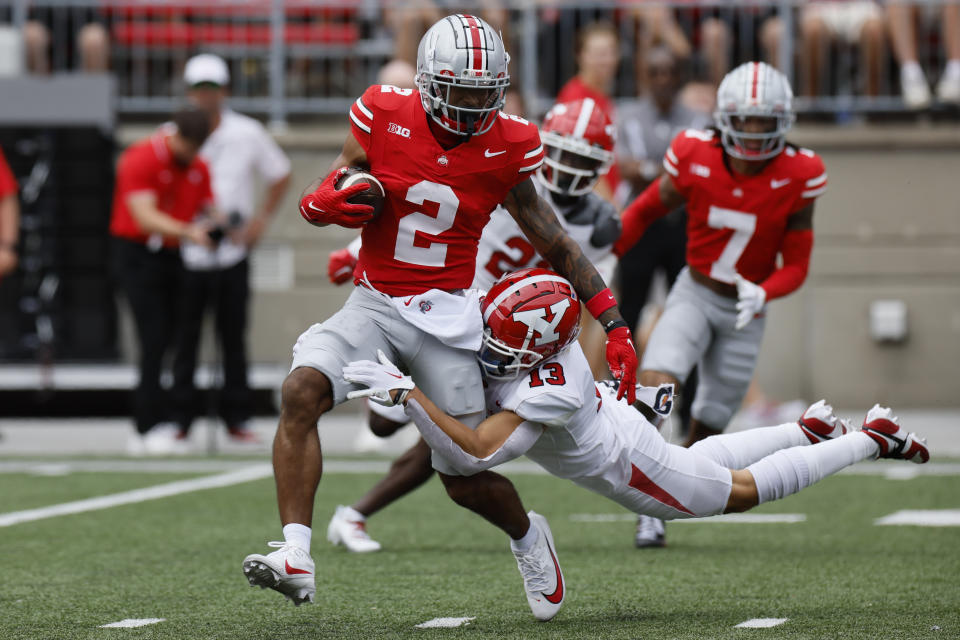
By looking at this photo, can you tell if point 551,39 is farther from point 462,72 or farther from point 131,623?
point 131,623

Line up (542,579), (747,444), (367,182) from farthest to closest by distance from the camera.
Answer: (747,444) → (542,579) → (367,182)

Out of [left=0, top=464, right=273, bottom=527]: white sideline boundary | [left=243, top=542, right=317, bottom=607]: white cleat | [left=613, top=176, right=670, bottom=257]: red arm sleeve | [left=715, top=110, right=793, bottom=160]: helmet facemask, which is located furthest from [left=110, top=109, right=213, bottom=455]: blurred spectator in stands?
[left=243, top=542, right=317, bottom=607]: white cleat

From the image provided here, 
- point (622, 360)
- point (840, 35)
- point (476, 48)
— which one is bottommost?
point (622, 360)

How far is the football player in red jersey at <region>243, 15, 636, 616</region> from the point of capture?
4754 millimetres

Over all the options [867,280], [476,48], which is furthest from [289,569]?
[867,280]

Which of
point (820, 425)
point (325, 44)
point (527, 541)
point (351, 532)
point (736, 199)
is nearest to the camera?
point (527, 541)

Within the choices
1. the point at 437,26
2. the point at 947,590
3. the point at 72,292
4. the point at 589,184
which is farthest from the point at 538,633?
the point at 72,292

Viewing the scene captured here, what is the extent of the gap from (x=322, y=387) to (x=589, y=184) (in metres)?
1.99

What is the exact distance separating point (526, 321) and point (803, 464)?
1.02 metres

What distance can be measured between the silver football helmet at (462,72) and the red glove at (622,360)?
0.75m

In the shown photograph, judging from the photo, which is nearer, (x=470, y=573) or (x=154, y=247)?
(x=470, y=573)

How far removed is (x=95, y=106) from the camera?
12.5 metres

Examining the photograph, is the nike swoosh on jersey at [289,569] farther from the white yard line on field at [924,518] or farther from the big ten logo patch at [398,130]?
the white yard line on field at [924,518]

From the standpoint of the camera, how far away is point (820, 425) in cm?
550
